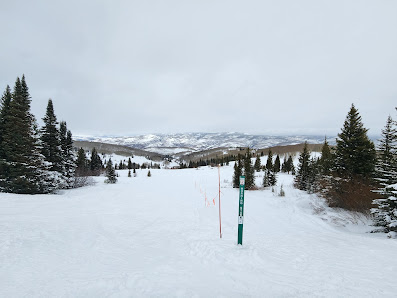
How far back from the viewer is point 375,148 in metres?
17.0

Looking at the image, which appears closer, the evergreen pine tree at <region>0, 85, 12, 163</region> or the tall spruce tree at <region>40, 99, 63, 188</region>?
the evergreen pine tree at <region>0, 85, 12, 163</region>

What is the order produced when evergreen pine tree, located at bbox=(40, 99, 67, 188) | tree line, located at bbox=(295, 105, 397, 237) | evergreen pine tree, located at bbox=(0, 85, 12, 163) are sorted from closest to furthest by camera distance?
tree line, located at bbox=(295, 105, 397, 237)
evergreen pine tree, located at bbox=(0, 85, 12, 163)
evergreen pine tree, located at bbox=(40, 99, 67, 188)

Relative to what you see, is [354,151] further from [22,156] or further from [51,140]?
[51,140]

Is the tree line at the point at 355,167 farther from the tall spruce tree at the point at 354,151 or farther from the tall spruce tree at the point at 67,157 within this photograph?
the tall spruce tree at the point at 67,157

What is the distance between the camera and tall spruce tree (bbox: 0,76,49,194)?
1728 cm

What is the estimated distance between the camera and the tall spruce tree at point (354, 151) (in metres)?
15.5

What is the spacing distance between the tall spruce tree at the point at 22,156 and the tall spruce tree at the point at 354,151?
88.4ft

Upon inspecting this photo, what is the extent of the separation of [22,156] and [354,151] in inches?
1121

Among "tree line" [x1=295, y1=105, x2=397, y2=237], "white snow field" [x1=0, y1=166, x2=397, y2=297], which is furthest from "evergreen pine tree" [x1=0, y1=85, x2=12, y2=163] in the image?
"tree line" [x1=295, y1=105, x2=397, y2=237]

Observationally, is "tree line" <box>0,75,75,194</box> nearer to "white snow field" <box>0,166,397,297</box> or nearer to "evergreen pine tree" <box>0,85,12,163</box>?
"evergreen pine tree" <box>0,85,12,163</box>

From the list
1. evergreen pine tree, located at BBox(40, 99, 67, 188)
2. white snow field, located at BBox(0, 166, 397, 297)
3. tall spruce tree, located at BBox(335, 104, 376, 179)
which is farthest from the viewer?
evergreen pine tree, located at BBox(40, 99, 67, 188)

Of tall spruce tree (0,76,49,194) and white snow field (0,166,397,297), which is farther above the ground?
tall spruce tree (0,76,49,194)

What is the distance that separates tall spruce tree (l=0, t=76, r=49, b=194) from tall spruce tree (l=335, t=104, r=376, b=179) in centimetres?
2694

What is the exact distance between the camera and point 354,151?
15742mm
